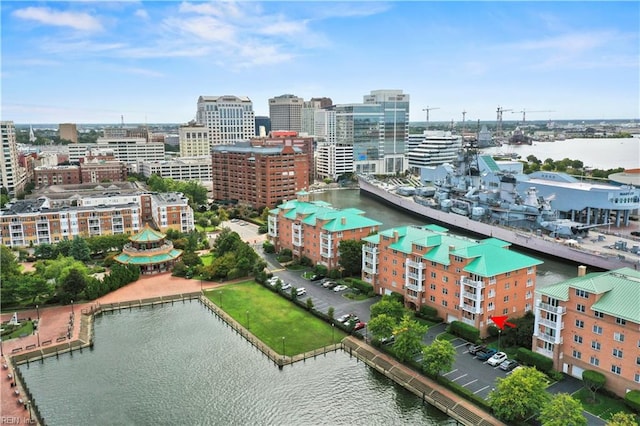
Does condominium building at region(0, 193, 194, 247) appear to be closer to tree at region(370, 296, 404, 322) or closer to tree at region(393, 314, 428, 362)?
tree at region(370, 296, 404, 322)

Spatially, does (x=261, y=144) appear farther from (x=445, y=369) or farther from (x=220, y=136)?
(x=445, y=369)

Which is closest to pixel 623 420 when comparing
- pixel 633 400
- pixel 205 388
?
pixel 633 400

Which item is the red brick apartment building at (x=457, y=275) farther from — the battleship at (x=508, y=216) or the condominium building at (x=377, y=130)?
the condominium building at (x=377, y=130)

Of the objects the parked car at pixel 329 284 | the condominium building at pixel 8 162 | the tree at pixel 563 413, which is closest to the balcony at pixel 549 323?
the tree at pixel 563 413

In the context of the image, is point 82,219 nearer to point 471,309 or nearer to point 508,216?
point 471,309

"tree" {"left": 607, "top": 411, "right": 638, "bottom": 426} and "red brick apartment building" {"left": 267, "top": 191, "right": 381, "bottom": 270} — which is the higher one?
"red brick apartment building" {"left": 267, "top": 191, "right": 381, "bottom": 270}

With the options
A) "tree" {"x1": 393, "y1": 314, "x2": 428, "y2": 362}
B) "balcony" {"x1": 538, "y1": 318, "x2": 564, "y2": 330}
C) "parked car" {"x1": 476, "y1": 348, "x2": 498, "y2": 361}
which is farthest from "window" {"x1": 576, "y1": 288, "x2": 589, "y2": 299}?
"tree" {"x1": 393, "y1": 314, "x2": 428, "y2": 362}

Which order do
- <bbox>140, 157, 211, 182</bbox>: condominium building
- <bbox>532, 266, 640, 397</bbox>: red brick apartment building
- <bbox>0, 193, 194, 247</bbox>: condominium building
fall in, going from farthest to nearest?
<bbox>140, 157, 211, 182</bbox>: condominium building
<bbox>0, 193, 194, 247</bbox>: condominium building
<bbox>532, 266, 640, 397</bbox>: red brick apartment building
